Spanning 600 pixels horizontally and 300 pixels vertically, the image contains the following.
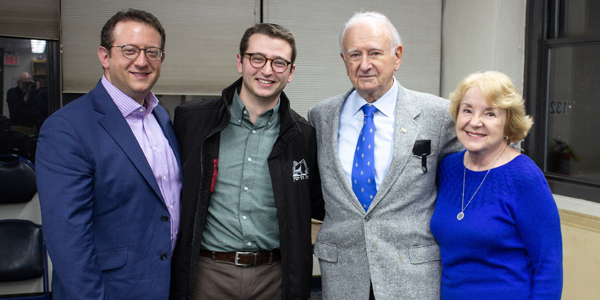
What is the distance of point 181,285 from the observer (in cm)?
183

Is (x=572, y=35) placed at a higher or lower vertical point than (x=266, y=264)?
higher

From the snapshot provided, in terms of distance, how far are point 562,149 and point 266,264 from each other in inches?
98.5

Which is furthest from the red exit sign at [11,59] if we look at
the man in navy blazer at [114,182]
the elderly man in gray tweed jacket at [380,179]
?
the elderly man in gray tweed jacket at [380,179]

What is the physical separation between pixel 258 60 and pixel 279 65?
99mm

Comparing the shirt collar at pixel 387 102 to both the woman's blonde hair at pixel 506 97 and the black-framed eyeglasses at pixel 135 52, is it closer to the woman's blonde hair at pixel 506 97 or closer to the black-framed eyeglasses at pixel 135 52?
the woman's blonde hair at pixel 506 97

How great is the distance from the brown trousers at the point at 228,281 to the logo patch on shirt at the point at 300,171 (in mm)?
439

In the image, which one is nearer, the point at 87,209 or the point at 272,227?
the point at 87,209

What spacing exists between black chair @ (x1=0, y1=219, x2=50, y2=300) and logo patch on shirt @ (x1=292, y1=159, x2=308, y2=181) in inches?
87.0

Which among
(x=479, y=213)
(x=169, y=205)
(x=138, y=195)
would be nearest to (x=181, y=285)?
(x=169, y=205)

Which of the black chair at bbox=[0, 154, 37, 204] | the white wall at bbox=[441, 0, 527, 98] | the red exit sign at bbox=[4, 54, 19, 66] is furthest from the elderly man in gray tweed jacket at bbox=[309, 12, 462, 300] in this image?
the red exit sign at bbox=[4, 54, 19, 66]

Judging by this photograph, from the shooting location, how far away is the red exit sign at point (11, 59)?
324 centimetres

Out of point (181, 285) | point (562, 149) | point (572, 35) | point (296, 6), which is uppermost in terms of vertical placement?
point (296, 6)

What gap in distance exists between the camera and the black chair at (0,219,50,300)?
2998 millimetres

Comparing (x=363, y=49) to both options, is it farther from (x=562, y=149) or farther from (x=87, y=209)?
(x=562, y=149)
